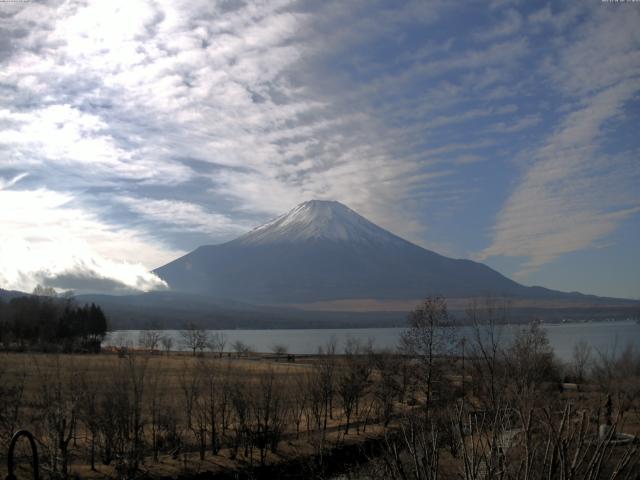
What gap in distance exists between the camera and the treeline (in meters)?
78.4

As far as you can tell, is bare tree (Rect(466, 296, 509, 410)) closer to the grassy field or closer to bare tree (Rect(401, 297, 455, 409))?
the grassy field

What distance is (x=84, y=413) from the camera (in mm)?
21938

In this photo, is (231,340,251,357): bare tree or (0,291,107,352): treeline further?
(231,340,251,357): bare tree

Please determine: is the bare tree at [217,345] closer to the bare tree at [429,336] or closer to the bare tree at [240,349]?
the bare tree at [240,349]

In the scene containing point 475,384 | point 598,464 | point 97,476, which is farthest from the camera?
point 475,384

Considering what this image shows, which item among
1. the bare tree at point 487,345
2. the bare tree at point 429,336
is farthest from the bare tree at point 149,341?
the bare tree at point 487,345

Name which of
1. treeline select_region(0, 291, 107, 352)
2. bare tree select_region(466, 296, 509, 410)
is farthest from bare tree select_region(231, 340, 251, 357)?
bare tree select_region(466, 296, 509, 410)

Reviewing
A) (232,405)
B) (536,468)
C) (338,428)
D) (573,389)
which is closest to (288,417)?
(338,428)

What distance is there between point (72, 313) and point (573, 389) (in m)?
75.4

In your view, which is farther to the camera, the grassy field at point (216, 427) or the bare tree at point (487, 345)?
the bare tree at point (487, 345)

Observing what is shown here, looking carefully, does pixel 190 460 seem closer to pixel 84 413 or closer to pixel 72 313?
pixel 84 413

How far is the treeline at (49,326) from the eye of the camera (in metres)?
78.4

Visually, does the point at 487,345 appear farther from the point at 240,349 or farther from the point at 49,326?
the point at 49,326

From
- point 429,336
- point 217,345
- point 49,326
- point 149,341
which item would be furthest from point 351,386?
point 217,345
